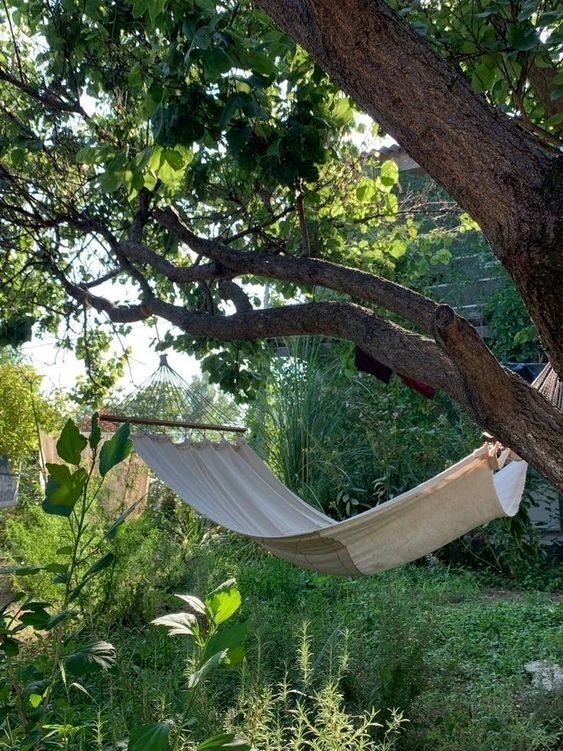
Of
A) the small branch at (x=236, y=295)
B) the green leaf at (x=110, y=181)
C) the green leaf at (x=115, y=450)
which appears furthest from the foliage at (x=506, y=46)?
the small branch at (x=236, y=295)

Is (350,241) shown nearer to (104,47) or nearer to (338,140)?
(338,140)

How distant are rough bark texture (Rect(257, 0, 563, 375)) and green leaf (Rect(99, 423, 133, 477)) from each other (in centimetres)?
59

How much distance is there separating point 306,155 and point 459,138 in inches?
39.7

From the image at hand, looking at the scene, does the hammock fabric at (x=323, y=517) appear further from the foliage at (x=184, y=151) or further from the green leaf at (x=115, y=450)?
the green leaf at (x=115, y=450)

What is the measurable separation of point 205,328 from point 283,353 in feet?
13.8

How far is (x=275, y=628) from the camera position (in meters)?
2.96

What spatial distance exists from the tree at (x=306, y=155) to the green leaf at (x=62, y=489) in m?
0.66

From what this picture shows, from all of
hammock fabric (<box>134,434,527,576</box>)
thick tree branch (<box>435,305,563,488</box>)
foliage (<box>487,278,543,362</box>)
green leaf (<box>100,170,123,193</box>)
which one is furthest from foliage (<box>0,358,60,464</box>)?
thick tree branch (<box>435,305,563,488</box>)

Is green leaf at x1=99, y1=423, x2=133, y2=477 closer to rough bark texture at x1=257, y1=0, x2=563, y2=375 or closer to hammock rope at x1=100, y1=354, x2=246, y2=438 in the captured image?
rough bark texture at x1=257, y1=0, x2=563, y2=375

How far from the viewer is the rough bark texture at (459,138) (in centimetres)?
118

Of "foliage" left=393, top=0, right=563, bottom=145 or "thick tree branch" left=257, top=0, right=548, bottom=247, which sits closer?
"thick tree branch" left=257, top=0, right=548, bottom=247

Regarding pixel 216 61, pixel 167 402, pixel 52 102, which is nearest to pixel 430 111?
pixel 216 61

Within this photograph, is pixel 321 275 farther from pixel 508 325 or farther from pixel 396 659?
pixel 508 325

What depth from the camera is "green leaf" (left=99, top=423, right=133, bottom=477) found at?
954 mm
